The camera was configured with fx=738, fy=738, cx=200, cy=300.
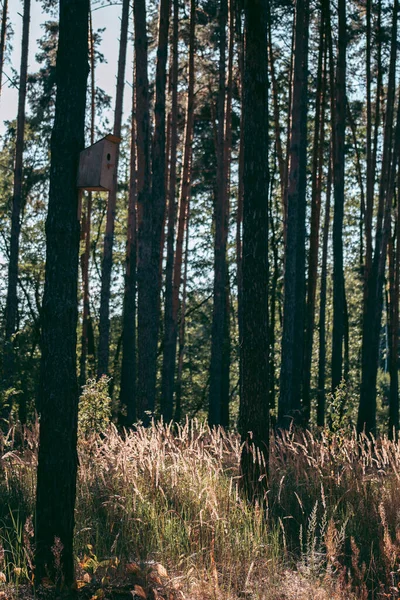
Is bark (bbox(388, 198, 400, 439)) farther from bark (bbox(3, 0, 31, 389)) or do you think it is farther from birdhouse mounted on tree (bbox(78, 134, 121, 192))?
birdhouse mounted on tree (bbox(78, 134, 121, 192))

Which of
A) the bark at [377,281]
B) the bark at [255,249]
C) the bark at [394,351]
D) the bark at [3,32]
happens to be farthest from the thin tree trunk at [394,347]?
the bark at [255,249]

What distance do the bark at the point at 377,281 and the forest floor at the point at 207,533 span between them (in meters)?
11.2

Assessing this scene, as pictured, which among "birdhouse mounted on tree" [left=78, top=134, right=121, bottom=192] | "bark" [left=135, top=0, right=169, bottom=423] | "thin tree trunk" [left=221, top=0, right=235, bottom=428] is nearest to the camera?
"birdhouse mounted on tree" [left=78, top=134, right=121, bottom=192]

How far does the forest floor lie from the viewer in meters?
4.71

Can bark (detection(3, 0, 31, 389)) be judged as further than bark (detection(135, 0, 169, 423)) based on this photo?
Yes

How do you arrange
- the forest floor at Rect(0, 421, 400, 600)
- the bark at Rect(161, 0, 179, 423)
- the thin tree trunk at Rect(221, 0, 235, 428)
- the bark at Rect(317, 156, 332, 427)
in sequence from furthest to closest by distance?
the bark at Rect(317, 156, 332, 427)
the thin tree trunk at Rect(221, 0, 235, 428)
the bark at Rect(161, 0, 179, 423)
the forest floor at Rect(0, 421, 400, 600)

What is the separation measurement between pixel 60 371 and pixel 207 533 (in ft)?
5.78

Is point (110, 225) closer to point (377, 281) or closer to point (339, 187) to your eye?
point (339, 187)

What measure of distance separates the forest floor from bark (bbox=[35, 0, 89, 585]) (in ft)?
0.55

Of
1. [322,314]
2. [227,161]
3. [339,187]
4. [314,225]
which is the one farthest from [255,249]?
[322,314]

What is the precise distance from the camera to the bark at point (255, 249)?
6.97m

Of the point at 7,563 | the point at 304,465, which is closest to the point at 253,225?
the point at 304,465

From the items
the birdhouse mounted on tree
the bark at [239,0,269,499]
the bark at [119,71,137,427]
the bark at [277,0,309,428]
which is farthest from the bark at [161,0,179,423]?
the birdhouse mounted on tree

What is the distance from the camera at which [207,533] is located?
5.57 m
